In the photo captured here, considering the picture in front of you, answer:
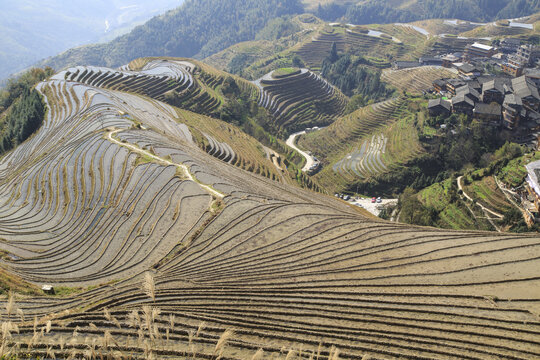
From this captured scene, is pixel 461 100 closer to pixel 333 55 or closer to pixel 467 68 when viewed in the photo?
pixel 467 68

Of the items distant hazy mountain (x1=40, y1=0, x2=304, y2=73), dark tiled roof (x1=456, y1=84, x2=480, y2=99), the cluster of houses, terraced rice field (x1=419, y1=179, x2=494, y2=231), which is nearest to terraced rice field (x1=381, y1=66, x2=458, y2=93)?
the cluster of houses

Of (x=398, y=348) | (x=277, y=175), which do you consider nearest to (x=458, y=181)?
(x=277, y=175)

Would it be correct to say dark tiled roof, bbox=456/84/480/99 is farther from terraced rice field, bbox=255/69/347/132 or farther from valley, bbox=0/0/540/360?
terraced rice field, bbox=255/69/347/132

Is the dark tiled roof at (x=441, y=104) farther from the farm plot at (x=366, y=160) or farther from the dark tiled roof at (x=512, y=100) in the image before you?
Result: the farm plot at (x=366, y=160)

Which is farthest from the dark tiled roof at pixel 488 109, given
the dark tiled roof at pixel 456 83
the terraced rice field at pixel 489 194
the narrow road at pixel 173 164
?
the narrow road at pixel 173 164

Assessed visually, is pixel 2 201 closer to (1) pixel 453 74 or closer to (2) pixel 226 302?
(2) pixel 226 302

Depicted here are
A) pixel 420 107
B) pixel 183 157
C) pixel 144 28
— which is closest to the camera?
pixel 183 157
